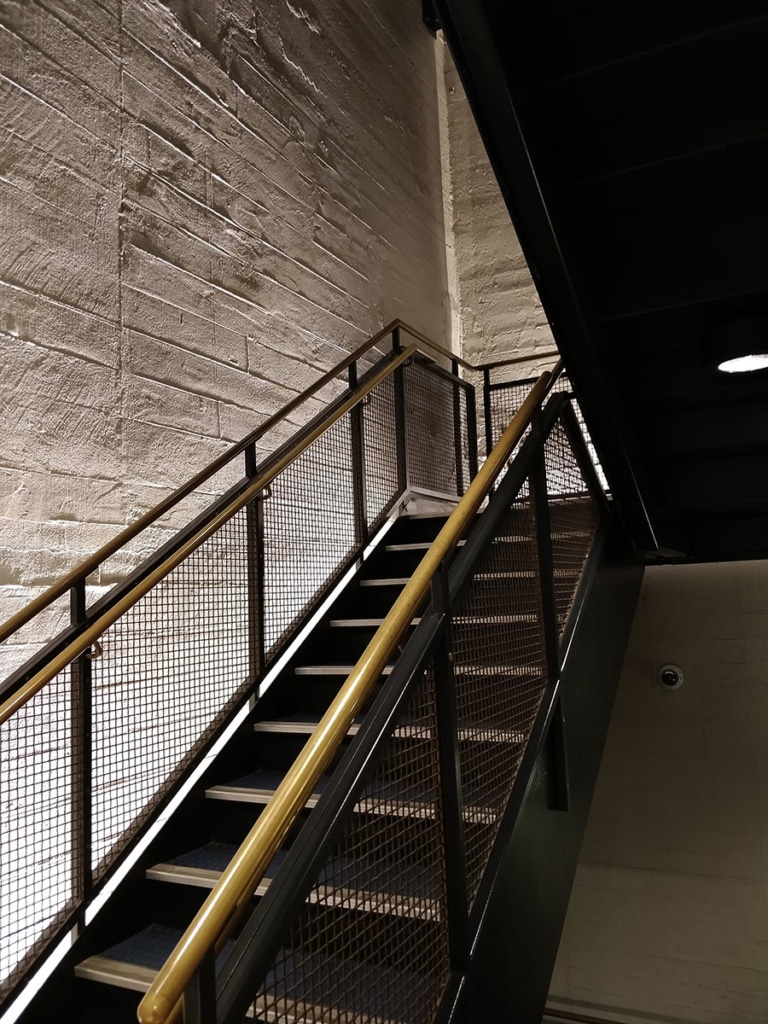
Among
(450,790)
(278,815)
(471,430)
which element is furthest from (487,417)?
(278,815)

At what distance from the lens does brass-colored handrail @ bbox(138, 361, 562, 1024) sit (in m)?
0.94

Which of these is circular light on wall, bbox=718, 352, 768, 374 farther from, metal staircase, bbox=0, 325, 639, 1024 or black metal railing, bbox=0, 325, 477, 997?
black metal railing, bbox=0, 325, 477, 997

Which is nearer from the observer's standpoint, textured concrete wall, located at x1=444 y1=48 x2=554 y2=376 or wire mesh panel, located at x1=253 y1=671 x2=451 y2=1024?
wire mesh panel, located at x1=253 y1=671 x2=451 y2=1024

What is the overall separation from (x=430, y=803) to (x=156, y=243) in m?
2.32

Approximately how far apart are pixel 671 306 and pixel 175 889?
2.30 m

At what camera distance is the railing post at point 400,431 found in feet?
13.2

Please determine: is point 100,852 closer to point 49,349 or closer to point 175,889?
point 175,889

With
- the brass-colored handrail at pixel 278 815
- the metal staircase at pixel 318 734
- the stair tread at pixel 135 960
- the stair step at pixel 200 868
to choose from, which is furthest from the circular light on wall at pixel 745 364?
the stair tread at pixel 135 960

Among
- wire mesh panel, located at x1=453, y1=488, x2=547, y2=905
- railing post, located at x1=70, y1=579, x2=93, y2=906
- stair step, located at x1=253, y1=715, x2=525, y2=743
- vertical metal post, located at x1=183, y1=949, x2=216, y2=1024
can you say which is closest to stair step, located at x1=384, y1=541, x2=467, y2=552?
stair step, located at x1=253, y1=715, x2=525, y2=743

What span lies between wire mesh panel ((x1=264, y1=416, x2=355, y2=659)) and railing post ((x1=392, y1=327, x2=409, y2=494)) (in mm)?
513

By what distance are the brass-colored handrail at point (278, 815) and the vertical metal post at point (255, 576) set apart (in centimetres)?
126

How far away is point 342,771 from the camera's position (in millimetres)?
1391

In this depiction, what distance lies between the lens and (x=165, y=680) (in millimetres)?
2574

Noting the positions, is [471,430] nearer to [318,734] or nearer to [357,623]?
[357,623]
